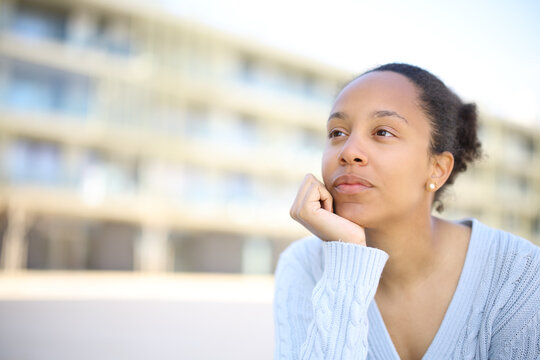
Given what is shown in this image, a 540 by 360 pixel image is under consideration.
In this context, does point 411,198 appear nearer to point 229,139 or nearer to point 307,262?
point 307,262

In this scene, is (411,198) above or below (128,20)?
below

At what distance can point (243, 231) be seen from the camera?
2638cm

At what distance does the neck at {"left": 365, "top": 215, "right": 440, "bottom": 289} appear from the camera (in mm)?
2111

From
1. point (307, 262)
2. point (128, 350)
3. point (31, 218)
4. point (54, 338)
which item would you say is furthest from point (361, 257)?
point (31, 218)

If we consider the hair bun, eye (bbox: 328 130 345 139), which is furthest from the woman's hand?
the hair bun

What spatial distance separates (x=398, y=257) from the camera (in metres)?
2.12

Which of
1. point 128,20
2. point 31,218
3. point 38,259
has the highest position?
point 128,20

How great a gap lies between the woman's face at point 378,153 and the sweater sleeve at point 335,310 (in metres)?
0.19

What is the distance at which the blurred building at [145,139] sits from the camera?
69.3ft

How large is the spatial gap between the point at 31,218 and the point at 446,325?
22286 millimetres

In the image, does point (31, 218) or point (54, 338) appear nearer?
point (54, 338)

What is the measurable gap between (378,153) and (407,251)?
48 cm

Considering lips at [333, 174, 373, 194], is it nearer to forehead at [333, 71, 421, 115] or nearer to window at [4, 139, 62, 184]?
forehead at [333, 71, 421, 115]

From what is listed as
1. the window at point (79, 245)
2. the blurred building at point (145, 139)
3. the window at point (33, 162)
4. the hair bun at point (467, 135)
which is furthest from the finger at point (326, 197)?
the window at point (79, 245)
